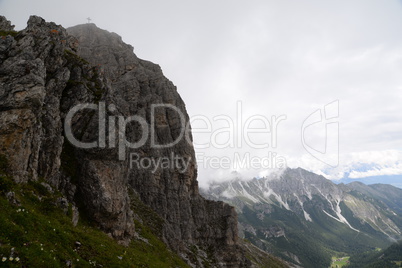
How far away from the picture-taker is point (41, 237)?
21484 millimetres

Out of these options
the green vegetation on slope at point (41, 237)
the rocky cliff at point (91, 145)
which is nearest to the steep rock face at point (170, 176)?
the rocky cliff at point (91, 145)

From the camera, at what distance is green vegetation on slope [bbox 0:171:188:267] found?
59.9ft

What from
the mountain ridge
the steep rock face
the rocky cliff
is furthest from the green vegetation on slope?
the steep rock face

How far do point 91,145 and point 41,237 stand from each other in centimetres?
2275

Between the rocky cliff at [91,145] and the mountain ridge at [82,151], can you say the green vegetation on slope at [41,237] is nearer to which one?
the mountain ridge at [82,151]

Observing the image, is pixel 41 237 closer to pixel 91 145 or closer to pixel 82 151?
pixel 82 151

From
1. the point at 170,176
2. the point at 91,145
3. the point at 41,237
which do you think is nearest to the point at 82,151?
the point at 91,145

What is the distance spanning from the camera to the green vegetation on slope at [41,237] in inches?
719

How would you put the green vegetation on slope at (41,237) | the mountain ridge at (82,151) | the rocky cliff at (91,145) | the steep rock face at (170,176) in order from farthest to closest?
the steep rock face at (170,176), the rocky cliff at (91,145), the mountain ridge at (82,151), the green vegetation on slope at (41,237)

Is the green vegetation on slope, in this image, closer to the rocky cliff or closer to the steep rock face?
the rocky cliff

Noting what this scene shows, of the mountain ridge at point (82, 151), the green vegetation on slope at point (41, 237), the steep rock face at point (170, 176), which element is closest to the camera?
the green vegetation on slope at point (41, 237)

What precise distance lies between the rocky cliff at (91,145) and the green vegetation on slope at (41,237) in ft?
11.2

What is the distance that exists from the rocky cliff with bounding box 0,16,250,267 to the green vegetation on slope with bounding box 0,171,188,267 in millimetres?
3414

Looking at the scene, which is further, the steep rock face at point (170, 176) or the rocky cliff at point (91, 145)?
Result: the steep rock face at point (170, 176)
